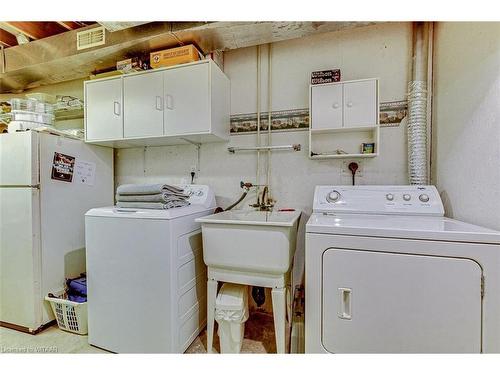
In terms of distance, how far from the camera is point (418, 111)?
5.05 ft

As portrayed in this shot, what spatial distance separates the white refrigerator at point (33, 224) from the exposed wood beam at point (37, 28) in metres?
1.00

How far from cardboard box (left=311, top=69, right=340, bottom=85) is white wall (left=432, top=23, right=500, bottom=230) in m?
0.67

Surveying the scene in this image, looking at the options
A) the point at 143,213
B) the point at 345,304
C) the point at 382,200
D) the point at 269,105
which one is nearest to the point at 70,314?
the point at 143,213

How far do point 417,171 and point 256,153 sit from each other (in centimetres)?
118

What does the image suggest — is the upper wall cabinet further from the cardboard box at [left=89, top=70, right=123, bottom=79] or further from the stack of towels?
the stack of towels

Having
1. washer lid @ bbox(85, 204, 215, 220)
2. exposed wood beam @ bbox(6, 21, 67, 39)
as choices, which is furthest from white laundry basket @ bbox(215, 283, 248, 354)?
exposed wood beam @ bbox(6, 21, 67, 39)

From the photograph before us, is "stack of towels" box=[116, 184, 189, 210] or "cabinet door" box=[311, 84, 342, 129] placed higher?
"cabinet door" box=[311, 84, 342, 129]

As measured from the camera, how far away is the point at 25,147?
1.66 meters

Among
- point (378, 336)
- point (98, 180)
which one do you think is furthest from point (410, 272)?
point (98, 180)

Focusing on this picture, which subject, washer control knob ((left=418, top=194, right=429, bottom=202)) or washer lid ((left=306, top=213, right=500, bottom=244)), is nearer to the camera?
washer lid ((left=306, top=213, right=500, bottom=244))

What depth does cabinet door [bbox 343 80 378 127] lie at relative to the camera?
63.3 inches

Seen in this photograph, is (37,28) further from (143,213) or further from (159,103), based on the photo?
(143,213)

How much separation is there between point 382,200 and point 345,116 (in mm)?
666
